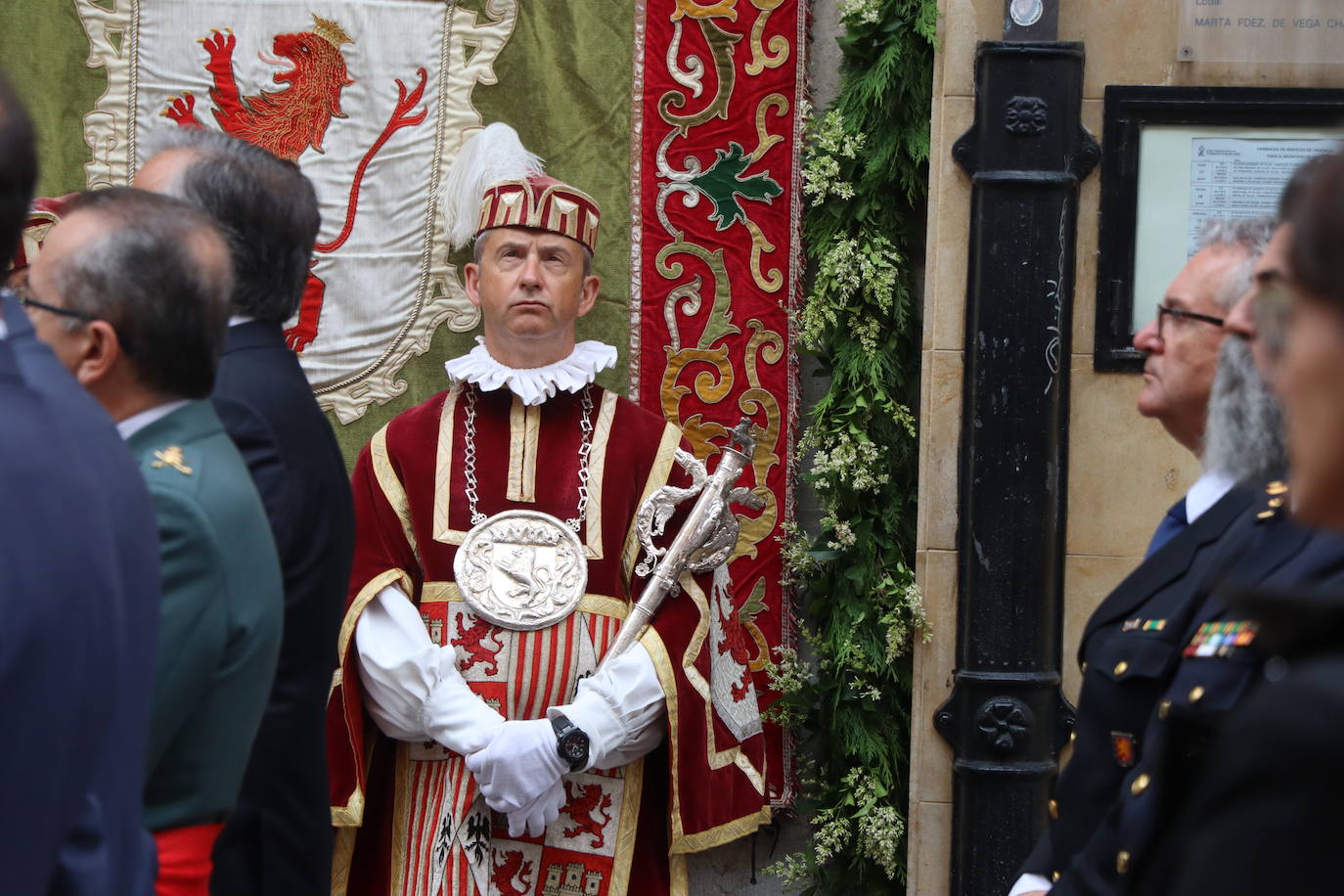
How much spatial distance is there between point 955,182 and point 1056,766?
4.58 ft

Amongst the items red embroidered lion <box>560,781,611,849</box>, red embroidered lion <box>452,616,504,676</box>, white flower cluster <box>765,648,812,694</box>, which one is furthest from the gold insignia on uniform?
white flower cluster <box>765,648,812,694</box>

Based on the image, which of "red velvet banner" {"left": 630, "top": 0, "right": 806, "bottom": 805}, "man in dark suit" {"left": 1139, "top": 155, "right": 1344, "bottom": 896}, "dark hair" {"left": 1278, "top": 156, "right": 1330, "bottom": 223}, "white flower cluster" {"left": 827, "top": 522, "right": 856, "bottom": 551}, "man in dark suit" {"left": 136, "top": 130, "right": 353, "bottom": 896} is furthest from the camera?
"red velvet banner" {"left": 630, "top": 0, "right": 806, "bottom": 805}

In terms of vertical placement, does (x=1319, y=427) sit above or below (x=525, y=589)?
above

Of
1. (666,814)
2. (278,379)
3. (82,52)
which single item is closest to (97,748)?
(278,379)

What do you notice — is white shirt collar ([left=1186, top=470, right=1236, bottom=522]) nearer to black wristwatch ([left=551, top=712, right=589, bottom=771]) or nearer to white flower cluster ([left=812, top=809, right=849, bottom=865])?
black wristwatch ([left=551, top=712, right=589, bottom=771])

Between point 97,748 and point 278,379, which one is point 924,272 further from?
point 97,748

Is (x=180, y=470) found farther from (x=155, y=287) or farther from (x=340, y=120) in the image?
(x=340, y=120)

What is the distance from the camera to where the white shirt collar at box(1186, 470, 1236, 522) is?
6.89 feet

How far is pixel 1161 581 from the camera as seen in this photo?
2.04m

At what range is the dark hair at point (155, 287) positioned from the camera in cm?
177

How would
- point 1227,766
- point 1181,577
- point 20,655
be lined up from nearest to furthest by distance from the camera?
point 1227,766 < point 20,655 < point 1181,577

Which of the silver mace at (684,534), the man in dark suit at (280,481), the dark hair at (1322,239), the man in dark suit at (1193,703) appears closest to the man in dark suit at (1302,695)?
the dark hair at (1322,239)

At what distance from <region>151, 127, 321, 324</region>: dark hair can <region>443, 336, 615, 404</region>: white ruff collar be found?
4.11 feet

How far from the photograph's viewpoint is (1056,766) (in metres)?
3.75
